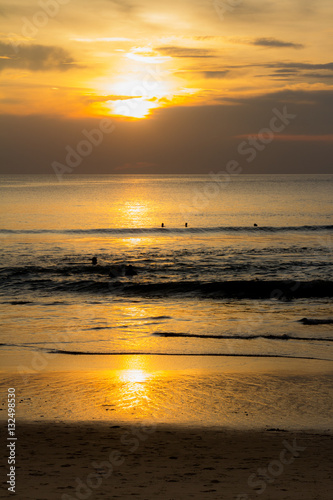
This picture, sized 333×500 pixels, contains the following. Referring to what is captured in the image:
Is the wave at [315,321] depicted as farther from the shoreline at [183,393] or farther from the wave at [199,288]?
the wave at [199,288]

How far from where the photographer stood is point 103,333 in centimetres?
1616

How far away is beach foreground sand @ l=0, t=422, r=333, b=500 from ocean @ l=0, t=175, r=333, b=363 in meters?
5.44

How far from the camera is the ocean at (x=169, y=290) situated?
15086 mm

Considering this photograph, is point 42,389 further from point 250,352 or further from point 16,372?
point 250,352

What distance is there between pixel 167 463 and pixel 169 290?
62.4ft

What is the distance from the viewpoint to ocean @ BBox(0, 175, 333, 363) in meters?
15.1

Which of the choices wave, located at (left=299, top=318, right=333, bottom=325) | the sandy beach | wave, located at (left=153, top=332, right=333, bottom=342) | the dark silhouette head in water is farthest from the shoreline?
the dark silhouette head in water

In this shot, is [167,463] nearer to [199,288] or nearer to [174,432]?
[174,432]

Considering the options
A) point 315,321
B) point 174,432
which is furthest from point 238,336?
point 174,432

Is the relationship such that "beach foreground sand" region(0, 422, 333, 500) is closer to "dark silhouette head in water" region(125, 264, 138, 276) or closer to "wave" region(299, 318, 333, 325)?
"wave" region(299, 318, 333, 325)

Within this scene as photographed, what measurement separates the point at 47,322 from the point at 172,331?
450 cm

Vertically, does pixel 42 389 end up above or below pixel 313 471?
above

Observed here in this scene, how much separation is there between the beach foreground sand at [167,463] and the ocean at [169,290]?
17.9 feet

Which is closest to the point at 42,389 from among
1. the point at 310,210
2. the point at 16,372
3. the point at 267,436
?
the point at 16,372
